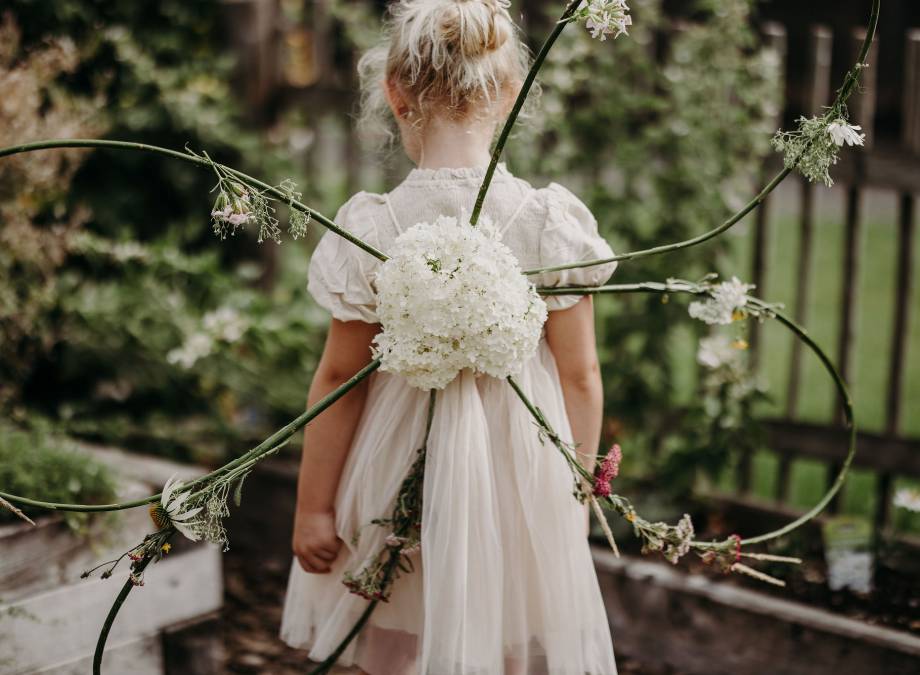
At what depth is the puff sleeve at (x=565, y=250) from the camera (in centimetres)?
177

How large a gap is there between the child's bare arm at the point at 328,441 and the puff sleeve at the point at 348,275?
1.7 inches

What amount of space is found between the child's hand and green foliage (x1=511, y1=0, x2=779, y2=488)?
5.03ft

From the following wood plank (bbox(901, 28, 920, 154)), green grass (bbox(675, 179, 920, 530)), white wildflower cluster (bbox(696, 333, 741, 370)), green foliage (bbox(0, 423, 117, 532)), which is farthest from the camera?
green grass (bbox(675, 179, 920, 530))

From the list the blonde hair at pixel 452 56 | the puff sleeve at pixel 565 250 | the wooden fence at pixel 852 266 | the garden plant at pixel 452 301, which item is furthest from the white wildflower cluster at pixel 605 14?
the wooden fence at pixel 852 266

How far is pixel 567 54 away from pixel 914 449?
5.79 ft

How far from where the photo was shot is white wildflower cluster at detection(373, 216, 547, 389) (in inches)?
61.4

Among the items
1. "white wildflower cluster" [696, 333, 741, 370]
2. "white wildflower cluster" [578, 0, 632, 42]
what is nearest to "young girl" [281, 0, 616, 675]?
"white wildflower cluster" [578, 0, 632, 42]

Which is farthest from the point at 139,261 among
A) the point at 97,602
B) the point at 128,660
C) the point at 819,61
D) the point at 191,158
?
the point at 819,61

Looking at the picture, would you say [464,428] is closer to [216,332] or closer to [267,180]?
[216,332]

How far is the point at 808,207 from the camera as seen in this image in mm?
3309

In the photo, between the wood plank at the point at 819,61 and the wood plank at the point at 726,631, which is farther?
the wood plank at the point at 819,61

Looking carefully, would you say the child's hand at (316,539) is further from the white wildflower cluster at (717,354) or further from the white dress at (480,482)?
the white wildflower cluster at (717,354)

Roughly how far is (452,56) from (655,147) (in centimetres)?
168

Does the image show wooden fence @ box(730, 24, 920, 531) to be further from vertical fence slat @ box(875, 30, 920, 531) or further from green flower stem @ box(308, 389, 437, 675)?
green flower stem @ box(308, 389, 437, 675)
